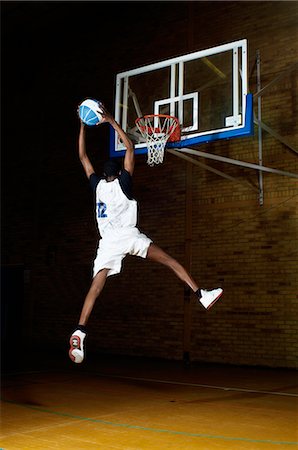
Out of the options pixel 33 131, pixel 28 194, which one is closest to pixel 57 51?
pixel 33 131

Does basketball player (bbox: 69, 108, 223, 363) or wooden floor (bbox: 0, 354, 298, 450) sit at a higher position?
basketball player (bbox: 69, 108, 223, 363)

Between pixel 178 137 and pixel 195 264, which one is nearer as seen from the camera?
pixel 178 137

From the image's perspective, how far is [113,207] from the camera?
4785 millimetres

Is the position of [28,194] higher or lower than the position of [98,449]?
higher

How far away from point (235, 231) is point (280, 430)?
16.1 feet

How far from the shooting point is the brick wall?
832 cm

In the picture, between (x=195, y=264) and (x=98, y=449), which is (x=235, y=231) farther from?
(x=98, y=449)

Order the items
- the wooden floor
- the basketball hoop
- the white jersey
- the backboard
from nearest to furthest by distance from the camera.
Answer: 1. the wooden floor
2. the white jersey
3. the basketball hoop
4. the backboard

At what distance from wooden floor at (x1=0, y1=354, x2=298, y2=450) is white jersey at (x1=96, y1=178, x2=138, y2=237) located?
5.82 feet

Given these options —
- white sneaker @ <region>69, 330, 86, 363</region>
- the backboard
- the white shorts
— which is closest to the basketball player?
the white shorts

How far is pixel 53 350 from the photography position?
10.6 metres

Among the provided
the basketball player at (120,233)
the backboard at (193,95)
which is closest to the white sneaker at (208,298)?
the basketball player at (120,233)

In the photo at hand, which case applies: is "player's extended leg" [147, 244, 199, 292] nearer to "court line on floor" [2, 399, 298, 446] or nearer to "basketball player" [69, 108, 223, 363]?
"basketball player" [69, 108, 223, 363]

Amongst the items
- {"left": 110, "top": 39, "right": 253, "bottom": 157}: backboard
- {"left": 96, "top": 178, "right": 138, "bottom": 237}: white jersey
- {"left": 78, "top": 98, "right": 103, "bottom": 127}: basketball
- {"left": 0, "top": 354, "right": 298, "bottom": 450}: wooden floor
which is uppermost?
{"left": 110, "top": 39, "right": 253, "bottom": 157}: backboard
